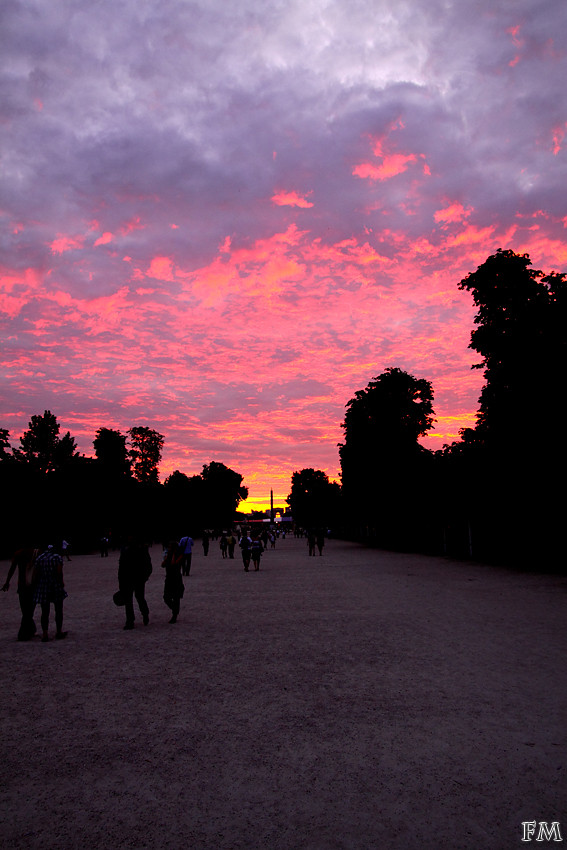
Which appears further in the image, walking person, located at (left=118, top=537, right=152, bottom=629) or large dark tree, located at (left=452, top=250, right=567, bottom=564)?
large dark tree, located at (left=452, top=250, right=567, bottom=564)

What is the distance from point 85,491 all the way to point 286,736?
4726 cm

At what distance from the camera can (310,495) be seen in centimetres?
13275

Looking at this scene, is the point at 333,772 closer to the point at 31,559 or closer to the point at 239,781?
the point at 239,781

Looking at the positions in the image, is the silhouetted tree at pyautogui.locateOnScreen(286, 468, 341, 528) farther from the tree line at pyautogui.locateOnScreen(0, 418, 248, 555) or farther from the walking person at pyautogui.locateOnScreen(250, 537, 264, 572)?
the walking person at pyautogui.locateOnScreen(250, 537, 264, 572)

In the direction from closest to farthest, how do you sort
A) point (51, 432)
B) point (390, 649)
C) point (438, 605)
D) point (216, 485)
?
point (390, 649), point (438, 605), point (51, 432), point (216, 485)

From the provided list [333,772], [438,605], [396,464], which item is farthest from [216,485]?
[333,772]

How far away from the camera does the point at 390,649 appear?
8852 mm

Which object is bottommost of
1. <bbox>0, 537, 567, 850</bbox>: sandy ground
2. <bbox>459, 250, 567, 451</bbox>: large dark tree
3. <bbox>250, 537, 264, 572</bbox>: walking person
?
<bbox>0, 537, 567, 850</bbox>: sandy ground

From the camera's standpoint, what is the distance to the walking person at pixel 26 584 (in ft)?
32.6

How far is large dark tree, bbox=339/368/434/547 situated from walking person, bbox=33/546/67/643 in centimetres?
3339

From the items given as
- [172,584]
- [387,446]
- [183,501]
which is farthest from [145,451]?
[172,584]

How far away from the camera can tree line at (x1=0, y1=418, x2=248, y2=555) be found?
42.5 metres

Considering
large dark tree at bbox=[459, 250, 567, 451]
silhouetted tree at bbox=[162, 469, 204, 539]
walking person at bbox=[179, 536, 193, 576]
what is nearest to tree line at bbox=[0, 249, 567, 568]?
large dark tree at bbox=[459, 250, 567, 451]

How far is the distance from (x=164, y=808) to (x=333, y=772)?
1.30 m
